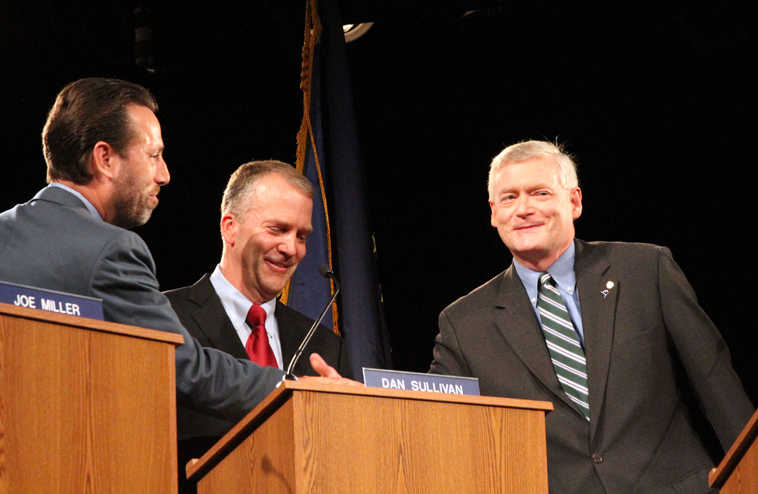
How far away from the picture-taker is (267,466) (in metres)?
2.21

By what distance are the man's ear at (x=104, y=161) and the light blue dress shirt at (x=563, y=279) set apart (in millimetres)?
1434

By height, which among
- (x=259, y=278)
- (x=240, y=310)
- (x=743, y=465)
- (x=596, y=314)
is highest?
(x=259, y=278)

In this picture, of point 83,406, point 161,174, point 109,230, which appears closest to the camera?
point 83,406

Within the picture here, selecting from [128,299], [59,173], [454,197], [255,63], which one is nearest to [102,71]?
[255,63]

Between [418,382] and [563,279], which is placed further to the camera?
[563,279]

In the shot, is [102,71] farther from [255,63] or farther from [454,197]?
[454,197]

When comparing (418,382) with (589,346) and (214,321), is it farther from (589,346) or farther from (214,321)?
(214,321)

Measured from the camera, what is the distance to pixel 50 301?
2.10 metres

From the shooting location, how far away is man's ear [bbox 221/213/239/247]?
3855mm

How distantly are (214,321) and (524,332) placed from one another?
1.03m

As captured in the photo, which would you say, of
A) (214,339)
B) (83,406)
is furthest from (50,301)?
(214,339)

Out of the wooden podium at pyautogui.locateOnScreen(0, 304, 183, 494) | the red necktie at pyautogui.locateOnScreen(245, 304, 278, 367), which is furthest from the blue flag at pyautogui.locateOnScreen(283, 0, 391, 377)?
the wooden podium at pyautogui.locateOnScreen(0, 304, 183, 494)

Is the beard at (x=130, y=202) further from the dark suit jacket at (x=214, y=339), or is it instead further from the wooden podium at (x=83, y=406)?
the wooden podium at (x=83, y=406)

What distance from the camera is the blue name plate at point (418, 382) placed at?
233 cm
